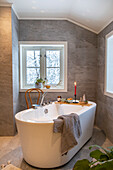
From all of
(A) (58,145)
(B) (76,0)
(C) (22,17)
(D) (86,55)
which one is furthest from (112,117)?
(C) (22,17)

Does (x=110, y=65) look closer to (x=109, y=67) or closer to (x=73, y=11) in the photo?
(x=109, y=67)

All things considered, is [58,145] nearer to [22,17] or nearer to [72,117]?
[72,117]

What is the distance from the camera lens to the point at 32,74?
4.10 metres

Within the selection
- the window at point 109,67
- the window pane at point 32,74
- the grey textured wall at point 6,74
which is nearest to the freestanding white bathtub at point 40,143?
the grey textured wall at point 6,74

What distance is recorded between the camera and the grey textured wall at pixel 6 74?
325cm

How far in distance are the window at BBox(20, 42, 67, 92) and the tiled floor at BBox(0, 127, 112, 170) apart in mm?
1476

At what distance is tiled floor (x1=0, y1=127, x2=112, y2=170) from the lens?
2260 millimetres

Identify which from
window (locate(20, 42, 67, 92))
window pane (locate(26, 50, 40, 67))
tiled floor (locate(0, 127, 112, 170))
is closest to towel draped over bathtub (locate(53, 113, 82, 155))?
tiled floor (locate(0, 127, 112, 170))

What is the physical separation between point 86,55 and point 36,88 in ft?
5.05

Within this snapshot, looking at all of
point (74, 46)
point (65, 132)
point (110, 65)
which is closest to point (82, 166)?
point (65, 132)

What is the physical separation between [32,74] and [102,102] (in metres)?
1.93

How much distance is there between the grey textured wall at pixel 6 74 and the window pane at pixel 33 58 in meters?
0.85

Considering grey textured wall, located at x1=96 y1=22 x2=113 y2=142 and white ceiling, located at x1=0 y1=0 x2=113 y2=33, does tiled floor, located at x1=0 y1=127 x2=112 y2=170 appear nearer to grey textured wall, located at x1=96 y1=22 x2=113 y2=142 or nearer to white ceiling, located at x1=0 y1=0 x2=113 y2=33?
grey textured wall, located at x1=96 y1=22 x2=113 y2=142

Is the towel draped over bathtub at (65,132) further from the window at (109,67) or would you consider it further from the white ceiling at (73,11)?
the white ceiling at (73,11)
